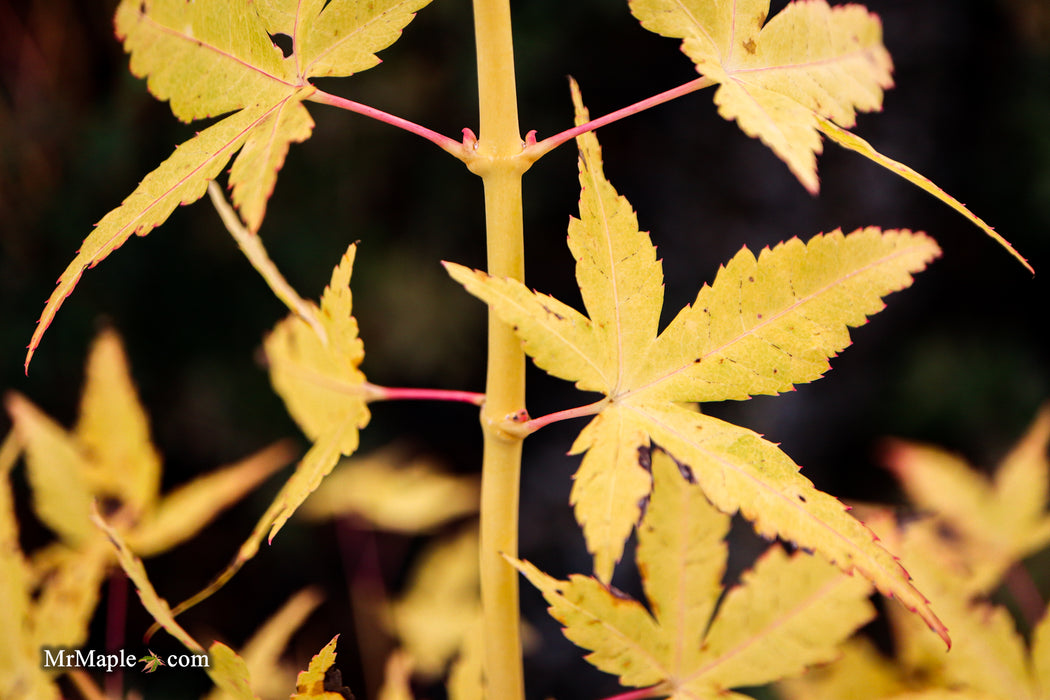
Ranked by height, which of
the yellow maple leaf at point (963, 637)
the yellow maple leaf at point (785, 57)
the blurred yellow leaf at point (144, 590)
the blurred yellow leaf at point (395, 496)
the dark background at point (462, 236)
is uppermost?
the dark background at point (462, 236)

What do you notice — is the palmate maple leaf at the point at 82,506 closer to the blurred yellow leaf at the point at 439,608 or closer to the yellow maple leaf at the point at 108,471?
the yellow maple leaf at the point at 108,471

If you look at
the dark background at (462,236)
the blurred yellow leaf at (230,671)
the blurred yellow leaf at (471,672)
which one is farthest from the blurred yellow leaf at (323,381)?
the dark background at (462,236)

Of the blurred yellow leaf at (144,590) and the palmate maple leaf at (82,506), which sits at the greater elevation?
the palmate maple leaf at (82,506)

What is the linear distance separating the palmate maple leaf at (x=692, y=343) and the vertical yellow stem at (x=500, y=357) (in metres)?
0.03

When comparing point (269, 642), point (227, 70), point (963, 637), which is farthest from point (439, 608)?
point (227, 70)

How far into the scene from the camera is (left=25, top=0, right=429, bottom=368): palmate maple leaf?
267 mm

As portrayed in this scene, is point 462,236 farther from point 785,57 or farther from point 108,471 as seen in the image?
point 785,57

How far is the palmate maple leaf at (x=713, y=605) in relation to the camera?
1.26 ft

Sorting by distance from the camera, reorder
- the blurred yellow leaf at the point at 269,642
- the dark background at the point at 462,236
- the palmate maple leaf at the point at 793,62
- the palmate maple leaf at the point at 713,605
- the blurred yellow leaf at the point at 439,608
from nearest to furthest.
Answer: the palmate maple leaf at the point at 793,62 → the palmate maple leaf at the point at 713,605 → the blurred yellow leaf at the point at 269,642 → the blurred yellow leaf at the point at 439,608 → the dark background at the point at 462,236

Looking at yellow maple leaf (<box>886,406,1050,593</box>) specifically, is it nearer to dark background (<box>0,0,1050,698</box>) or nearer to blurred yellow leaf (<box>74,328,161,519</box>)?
blurred yellow leaf (<box>74,328,161,519</box>)

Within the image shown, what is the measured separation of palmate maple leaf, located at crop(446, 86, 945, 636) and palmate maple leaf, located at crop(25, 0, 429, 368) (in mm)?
79

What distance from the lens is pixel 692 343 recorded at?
31cm

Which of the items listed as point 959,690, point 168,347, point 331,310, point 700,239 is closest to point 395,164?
point 168,347

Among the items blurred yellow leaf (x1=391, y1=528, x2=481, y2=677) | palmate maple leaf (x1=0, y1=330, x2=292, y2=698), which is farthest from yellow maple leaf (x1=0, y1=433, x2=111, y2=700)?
blurred yellow leaf (x1=391, y1=528, x2=481, y2=677)
